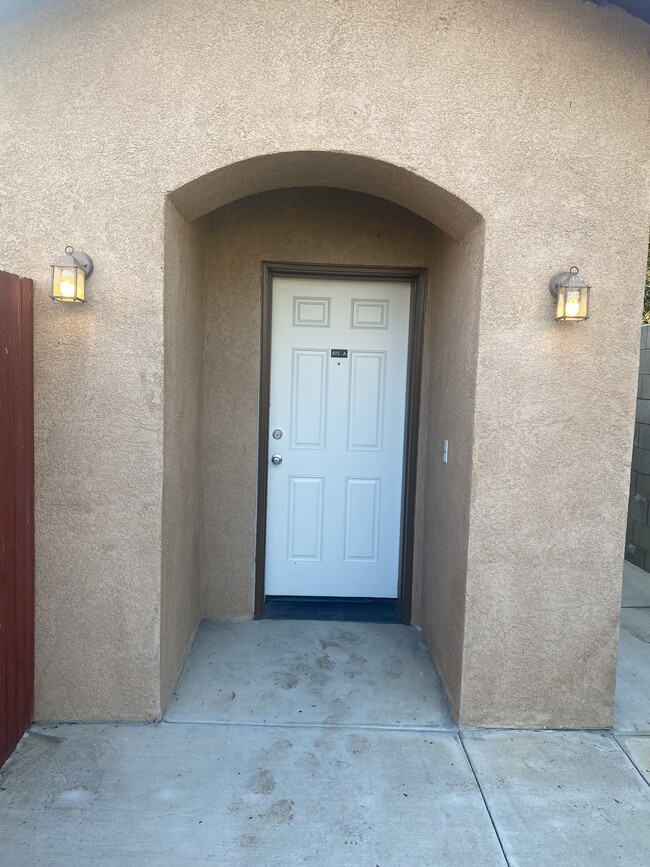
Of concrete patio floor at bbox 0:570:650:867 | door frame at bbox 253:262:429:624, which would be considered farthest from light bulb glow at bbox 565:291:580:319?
concrete patio floor at bbox 0:570:650:867

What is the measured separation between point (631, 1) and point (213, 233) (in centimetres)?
246

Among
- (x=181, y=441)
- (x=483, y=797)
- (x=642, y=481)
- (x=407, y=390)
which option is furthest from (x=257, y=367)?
(x=642, y=481)

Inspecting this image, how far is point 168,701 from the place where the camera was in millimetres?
3055

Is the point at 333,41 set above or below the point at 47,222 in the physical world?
above

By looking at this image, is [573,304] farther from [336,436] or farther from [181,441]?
[181,441]

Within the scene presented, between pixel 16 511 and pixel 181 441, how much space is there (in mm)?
898

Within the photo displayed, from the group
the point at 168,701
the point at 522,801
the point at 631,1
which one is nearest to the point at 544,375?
the point at 631,1

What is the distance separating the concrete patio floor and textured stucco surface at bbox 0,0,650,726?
22 cm

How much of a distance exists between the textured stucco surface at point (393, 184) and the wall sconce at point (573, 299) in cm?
11

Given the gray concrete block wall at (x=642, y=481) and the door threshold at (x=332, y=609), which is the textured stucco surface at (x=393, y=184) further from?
the gray concrete block wall at (x=642, y=481)

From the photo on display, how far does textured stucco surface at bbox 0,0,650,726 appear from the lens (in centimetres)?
267

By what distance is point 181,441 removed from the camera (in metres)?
3.24

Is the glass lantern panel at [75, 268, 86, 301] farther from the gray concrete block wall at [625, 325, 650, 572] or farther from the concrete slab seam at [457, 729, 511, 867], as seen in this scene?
the gray concrete block wall at [625, 325, 650, 572]

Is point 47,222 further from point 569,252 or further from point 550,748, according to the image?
point 550,748
